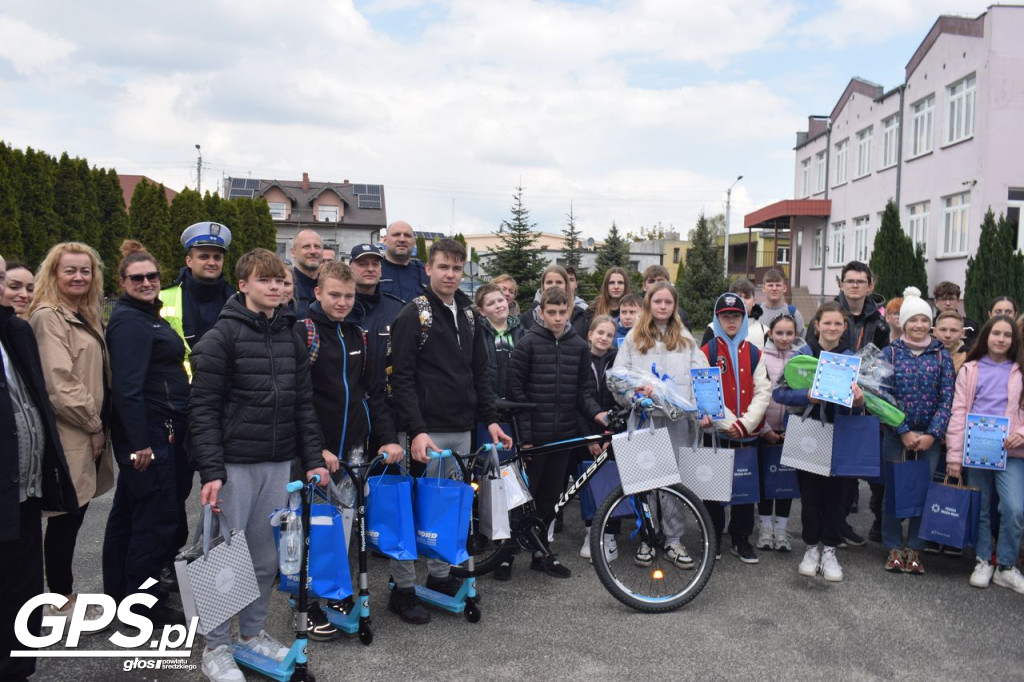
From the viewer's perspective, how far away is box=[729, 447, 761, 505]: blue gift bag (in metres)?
5.38

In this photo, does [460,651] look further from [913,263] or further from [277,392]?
[913,263]

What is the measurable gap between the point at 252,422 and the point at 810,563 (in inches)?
148

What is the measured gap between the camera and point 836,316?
5.34 m

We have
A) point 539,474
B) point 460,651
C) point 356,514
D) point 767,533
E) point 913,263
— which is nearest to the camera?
point 460,651

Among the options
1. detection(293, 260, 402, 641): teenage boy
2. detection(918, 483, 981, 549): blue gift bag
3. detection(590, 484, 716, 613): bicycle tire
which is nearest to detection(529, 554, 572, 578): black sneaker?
detection(590, 484, 716, 613): bicycle tire

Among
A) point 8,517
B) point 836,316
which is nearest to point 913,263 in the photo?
point 836,316

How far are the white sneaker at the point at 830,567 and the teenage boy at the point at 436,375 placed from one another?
2329 millimetres

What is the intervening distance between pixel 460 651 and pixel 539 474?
149cm

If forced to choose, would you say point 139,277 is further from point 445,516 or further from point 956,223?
point 956,223

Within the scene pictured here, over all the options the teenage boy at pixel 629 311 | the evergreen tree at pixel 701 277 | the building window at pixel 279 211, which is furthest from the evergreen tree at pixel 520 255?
the building window at pixel 279 211

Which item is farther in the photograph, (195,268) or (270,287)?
(195,268)

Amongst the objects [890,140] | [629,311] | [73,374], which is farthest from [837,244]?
[73,374]

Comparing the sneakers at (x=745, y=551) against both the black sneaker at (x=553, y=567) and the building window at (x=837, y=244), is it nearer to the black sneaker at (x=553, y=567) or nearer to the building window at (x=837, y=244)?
the black sneaker at (x=553, y=567)

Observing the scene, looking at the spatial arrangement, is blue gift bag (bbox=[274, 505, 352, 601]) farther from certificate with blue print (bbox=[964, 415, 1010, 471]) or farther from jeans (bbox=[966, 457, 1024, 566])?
jeans (bbox=[966, 457, 1024, 566])
